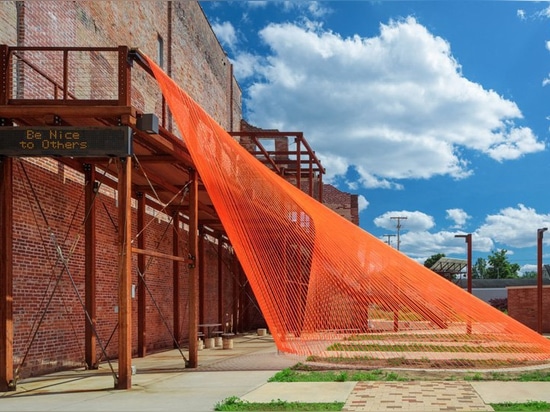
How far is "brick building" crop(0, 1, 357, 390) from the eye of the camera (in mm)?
11383

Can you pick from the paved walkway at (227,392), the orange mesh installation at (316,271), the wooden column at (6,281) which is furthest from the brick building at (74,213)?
the orange mesh installation at (316,271)

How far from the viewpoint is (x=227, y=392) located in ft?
33.9

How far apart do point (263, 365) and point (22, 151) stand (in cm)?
653

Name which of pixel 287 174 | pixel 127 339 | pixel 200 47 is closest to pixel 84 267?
pixel 127 339

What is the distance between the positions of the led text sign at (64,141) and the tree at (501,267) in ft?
302

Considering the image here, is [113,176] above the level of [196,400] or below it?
above

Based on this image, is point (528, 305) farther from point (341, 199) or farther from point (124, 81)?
point (341, 199)

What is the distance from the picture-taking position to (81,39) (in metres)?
16.2

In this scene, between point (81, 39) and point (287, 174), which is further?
point (287, 174)

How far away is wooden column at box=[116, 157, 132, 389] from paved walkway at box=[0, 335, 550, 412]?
0.35m

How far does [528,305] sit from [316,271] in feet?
58.5

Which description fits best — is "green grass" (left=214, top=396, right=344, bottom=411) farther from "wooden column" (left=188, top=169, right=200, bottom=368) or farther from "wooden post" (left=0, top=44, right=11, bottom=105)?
"wooden post" (left=0, top=44, right=11, bottom=105)

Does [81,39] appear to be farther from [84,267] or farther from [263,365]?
[263,365]

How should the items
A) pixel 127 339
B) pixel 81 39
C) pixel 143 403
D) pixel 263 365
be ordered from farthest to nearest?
pixel 81 39 → pixel 263 365 → pixel 127 339 → pixel 143 403
